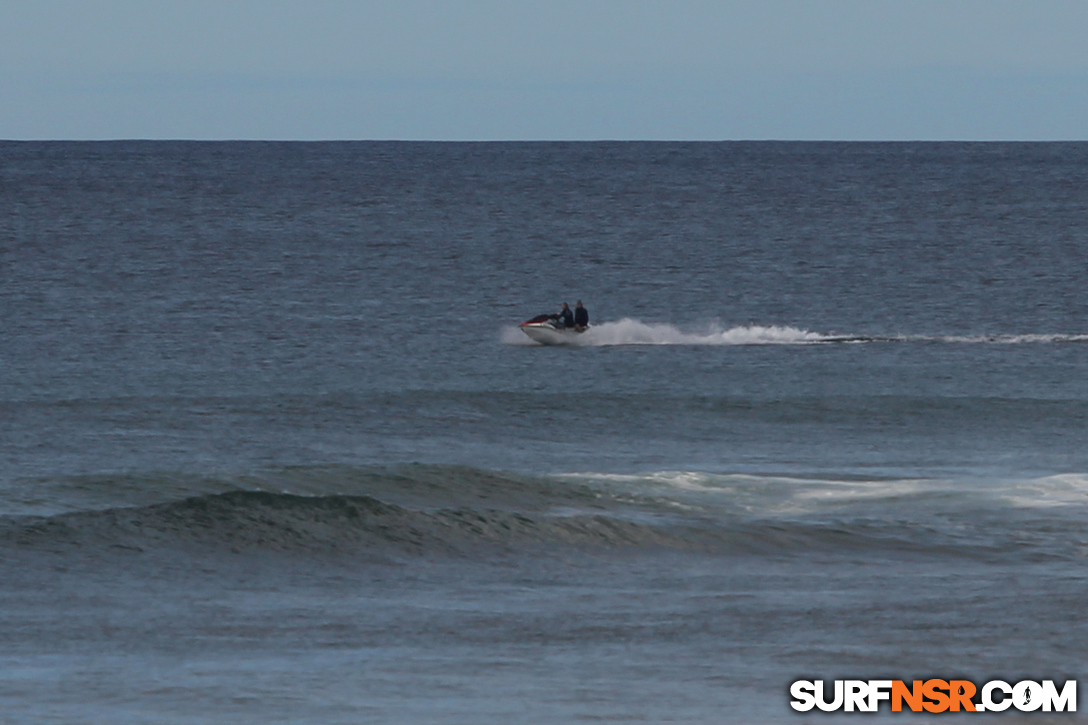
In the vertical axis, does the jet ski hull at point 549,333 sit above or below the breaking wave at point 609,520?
above

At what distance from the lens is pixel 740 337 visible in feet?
154

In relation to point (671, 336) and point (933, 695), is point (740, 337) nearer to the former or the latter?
point (671, 336)

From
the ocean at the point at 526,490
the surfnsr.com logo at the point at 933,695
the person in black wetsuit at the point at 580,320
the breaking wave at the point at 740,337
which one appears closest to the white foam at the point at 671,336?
the breaking wave at the point at 740,337

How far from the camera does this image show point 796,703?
1333 centimetres

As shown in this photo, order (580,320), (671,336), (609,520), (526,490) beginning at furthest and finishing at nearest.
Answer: (671,336)
(580,320)
(526,490)
(609,520)

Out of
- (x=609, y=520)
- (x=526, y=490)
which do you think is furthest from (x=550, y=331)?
(x=609, y=520)

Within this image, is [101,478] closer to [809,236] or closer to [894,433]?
[894,433]

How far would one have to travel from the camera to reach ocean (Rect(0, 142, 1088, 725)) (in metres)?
14.8

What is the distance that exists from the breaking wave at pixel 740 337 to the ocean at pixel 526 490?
7.1 inches

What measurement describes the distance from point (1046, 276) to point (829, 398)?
34.1 metres

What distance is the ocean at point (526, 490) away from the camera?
14.8m

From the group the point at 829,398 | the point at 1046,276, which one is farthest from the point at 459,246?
the point at 829,398

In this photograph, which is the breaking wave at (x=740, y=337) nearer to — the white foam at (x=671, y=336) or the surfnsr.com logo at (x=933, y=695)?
the white foam at (x=671, y=336)

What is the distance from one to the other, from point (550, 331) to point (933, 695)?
3226 cm
